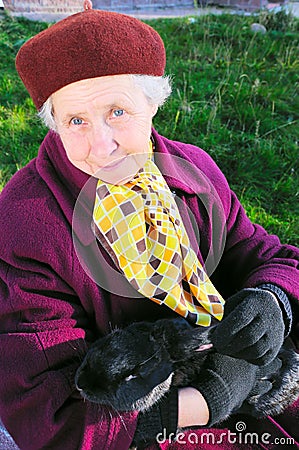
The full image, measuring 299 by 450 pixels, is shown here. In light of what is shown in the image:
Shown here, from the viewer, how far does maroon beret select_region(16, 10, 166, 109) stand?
1.22 m

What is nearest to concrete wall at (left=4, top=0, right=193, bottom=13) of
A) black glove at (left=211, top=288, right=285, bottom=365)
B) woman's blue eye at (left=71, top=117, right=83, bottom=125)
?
woman's blue eye at (left=71, top=117, right=83, bottom=125)

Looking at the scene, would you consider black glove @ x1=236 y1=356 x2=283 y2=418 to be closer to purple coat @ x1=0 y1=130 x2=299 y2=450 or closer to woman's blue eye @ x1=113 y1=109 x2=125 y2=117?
purple coat @ x1=0 y1=130 x2=299 y2=450

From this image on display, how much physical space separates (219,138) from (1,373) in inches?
89.8

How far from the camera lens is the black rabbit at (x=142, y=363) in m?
1.36

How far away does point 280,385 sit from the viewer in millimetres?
1623

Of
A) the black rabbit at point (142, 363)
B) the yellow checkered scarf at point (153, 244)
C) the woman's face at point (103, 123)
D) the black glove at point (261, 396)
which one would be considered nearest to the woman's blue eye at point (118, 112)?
the woman's face at point (103, 123)

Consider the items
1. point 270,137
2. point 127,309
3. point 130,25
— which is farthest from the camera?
point 270,137

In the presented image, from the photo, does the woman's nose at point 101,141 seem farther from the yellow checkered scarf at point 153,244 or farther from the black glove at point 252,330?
the black glove at point 252,330

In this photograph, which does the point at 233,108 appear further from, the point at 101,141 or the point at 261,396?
the point at 101,141

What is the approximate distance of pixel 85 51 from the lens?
1222mm

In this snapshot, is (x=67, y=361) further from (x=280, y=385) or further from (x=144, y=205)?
(x=280, y=385)

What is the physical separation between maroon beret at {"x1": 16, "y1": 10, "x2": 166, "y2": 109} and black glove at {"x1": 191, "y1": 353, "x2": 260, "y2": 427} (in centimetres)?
75

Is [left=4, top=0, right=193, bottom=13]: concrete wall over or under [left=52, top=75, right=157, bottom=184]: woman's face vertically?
under

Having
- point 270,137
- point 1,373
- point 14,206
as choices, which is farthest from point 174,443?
point 270,137
